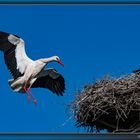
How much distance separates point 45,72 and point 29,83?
0.55 metres

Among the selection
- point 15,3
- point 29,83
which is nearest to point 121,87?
point 29,83

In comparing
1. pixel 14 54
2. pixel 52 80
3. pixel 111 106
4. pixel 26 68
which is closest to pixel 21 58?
pixel 14 54

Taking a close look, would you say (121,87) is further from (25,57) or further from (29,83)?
(25,57)

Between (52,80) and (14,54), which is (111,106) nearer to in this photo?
(52,80)

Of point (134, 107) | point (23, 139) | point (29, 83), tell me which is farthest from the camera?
point (29, 83)

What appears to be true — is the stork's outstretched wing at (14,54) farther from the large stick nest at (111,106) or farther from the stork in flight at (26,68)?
the large stick nest at (111,106)

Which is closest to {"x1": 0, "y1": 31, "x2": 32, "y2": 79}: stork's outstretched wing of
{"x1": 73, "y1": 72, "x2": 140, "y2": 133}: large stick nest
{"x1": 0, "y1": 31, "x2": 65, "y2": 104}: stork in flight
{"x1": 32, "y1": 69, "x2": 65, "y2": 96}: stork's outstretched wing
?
{"x1": 0, "y1": 31, "x2": 65, "y2": 104}: stork in flight

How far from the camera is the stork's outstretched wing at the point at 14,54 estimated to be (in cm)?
568

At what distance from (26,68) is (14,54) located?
37 centimetres

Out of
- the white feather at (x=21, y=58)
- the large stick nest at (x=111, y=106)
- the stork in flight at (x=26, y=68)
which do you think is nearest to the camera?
the large stick nest at (x=111, y=106)

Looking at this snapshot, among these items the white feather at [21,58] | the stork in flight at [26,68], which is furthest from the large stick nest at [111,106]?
the white feather at [21,58]

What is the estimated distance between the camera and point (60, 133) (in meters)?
1.32

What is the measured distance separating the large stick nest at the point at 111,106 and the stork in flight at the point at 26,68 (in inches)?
52.8

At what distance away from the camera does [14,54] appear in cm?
594
